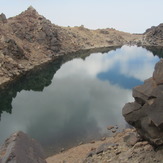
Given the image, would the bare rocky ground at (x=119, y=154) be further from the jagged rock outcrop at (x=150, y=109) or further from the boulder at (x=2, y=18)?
the boulder at (x=2, y=18)

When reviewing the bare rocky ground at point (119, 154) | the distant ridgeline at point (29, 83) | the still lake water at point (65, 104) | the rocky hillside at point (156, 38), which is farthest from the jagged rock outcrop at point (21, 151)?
the rocky hillside at point (156, 38)

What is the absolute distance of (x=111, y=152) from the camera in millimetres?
21031

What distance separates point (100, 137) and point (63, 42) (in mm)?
100325

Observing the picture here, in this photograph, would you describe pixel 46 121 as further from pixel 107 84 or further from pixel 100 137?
pixel 107 84

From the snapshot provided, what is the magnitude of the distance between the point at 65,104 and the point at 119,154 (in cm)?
2732

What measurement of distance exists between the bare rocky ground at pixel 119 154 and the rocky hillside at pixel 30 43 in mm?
38578

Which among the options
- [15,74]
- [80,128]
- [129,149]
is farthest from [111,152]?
[15,74]

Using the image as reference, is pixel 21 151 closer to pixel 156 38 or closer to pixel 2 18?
pixel 2 18

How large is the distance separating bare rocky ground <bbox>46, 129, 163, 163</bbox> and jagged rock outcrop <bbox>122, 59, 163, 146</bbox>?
114 cm

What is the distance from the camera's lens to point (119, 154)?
19734 millimetres

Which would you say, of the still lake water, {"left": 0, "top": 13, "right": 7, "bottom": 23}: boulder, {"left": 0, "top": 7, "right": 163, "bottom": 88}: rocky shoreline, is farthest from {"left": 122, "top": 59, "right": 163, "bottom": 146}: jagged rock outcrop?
{"left": 0, "top": 13, "right": 7, "bottom": 23}: boulder

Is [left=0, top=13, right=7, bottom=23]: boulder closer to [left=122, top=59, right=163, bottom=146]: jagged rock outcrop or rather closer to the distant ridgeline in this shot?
the distant ridgeline

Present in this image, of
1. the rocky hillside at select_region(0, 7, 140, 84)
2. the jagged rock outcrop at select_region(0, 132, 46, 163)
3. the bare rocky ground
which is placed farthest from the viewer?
the rocky hillside at select_region(0, 7, 140, 84)

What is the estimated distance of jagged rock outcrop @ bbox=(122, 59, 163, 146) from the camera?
15.1 m
